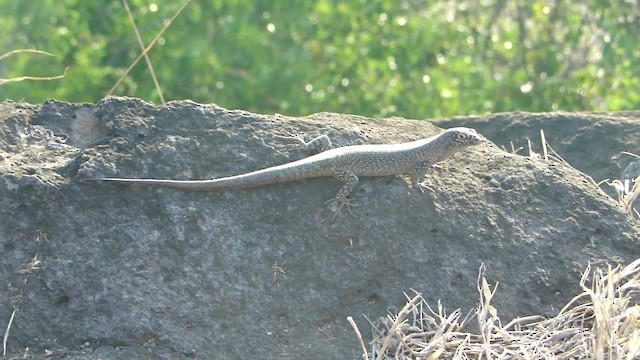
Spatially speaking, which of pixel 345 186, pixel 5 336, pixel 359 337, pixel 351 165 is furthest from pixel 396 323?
pixel 5 336

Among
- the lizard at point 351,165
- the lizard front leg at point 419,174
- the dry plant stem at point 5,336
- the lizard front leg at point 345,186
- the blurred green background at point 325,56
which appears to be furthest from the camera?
the blurred green background at point 325,56

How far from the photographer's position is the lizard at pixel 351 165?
4.86 m

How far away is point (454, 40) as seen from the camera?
12344mm

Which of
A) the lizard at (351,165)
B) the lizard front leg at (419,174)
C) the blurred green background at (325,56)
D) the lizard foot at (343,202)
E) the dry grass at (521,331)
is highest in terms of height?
the lizard at (351,165)

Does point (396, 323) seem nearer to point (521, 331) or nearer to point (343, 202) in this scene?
point (521, 331)

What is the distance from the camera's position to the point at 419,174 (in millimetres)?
5293

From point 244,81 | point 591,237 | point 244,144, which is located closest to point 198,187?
point 244,144

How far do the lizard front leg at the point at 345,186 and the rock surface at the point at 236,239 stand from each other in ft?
0.21

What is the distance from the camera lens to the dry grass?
4320 millimetres

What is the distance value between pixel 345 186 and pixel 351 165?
165mm

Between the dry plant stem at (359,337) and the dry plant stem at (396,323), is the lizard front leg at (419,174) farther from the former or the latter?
the dry plant stem at (359,337)

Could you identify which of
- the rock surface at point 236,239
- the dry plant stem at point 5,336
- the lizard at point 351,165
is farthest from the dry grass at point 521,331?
the dry plant stem at point 5,336

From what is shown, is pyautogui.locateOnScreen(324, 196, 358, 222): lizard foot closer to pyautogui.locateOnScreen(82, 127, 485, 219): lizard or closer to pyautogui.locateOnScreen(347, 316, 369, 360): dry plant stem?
pyautogui.locateOnScreen(82, 127, 485, 219): lizard

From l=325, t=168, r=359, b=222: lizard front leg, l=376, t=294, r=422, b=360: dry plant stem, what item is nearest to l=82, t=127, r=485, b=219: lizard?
l=325, t=168, r=359, b=222: lizard front leg
